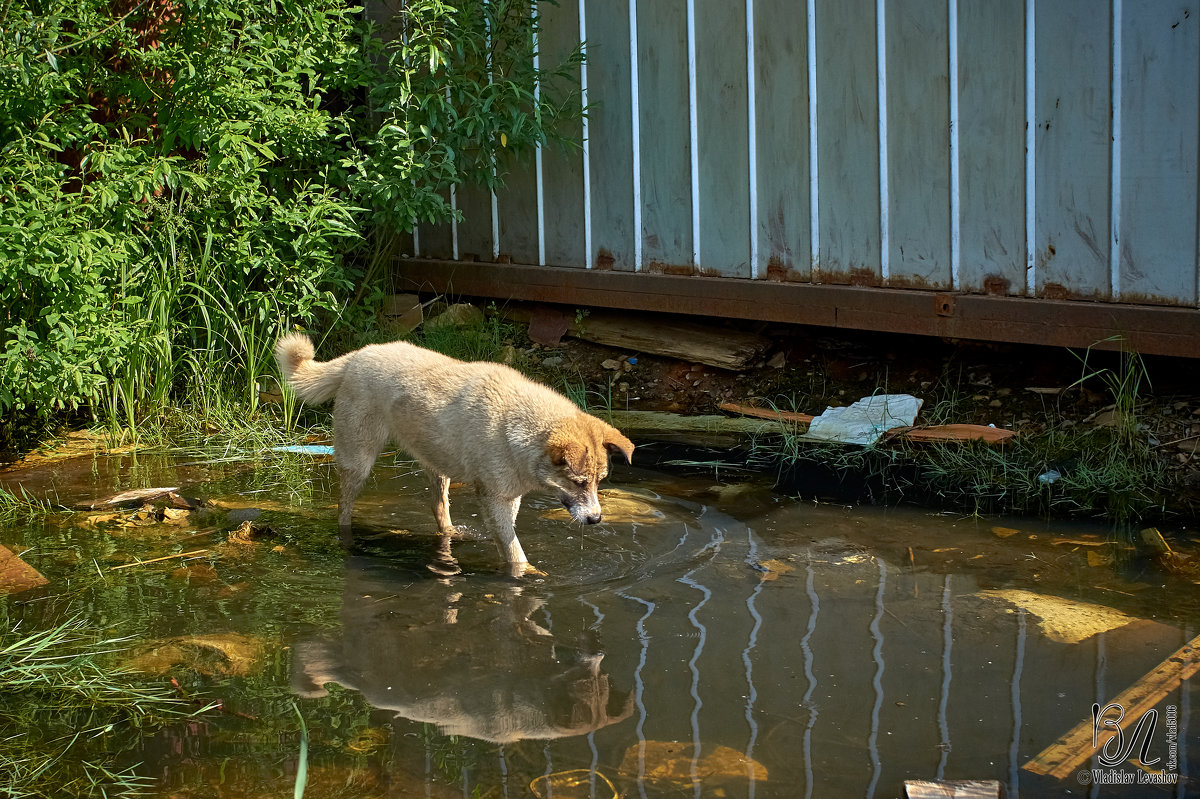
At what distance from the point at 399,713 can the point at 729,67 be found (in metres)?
5.43

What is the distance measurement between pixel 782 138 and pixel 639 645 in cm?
439

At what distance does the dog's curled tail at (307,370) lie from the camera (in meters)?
6.02

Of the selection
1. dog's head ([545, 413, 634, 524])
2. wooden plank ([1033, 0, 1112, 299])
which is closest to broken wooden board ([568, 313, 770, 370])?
wooden plank ([1033, 0, 1112, 299])

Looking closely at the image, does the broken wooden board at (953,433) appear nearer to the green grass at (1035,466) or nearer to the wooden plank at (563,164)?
the green grass at (1035,466)

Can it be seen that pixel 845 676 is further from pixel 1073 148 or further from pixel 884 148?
pixel 884 148

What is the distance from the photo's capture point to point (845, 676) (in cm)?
391

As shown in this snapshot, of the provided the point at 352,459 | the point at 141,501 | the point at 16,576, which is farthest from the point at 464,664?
the point at 141,501

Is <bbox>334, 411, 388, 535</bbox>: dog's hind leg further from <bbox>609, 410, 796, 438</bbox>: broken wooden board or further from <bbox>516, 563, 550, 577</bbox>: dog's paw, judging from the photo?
<bbox>609, 410, 796, 438</bbox>: broken wooden board

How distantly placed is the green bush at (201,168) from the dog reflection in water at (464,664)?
Result: 10.0 feet

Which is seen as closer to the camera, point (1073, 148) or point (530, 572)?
point (530, 572)

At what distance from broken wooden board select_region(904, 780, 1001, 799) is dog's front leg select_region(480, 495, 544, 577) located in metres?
2.38

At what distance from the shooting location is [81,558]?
5336 mm

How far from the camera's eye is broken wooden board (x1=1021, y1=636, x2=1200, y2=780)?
3.32 metres

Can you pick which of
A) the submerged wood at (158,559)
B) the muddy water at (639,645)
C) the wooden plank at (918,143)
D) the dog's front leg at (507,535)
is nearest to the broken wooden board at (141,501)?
the muddy water at (639,645)
